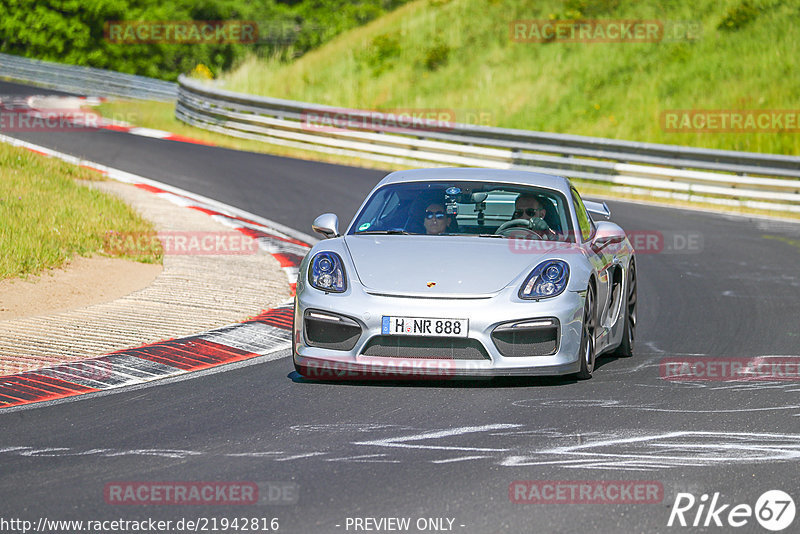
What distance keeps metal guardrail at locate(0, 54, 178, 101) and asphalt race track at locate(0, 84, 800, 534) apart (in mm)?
28362

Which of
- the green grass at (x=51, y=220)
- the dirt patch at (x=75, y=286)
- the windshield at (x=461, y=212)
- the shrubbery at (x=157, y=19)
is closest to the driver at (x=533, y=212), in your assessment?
the windshield at (x=461, y=212)

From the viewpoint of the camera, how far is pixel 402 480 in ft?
17.6

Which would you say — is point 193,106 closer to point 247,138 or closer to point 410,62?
point 247,138

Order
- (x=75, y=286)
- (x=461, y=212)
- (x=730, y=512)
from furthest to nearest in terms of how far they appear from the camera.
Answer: (x=75, y=286)
(x=461, y=212)
(x=730, y=512)

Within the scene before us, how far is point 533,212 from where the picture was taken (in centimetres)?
837

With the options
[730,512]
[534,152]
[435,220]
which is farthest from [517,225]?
[534,152]

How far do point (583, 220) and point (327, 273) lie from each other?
215cm

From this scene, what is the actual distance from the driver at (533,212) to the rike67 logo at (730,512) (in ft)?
10.8

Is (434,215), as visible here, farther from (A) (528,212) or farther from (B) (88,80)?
(B) (88,80)

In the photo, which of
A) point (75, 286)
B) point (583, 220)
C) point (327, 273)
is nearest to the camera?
point (327, 273)

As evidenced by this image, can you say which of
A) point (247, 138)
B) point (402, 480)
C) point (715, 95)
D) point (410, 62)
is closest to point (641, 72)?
point (715, 95)

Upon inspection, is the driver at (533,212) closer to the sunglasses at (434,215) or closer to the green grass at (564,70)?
the sunglasses at (434,215)

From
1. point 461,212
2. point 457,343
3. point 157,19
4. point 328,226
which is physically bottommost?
point 457,343

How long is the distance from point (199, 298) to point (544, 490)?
595 cm
